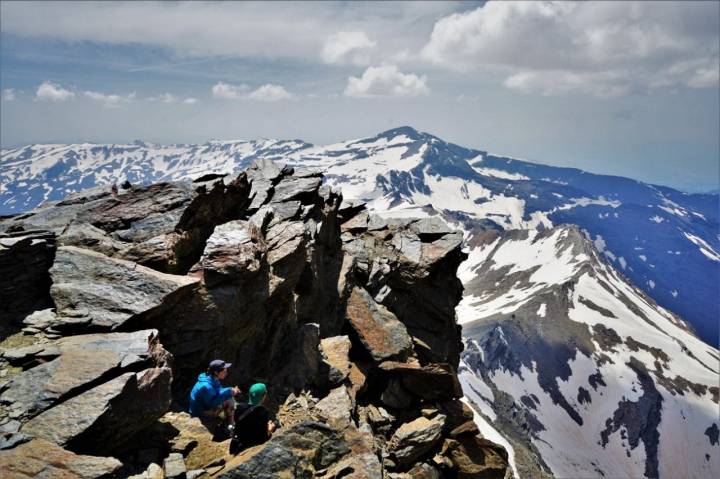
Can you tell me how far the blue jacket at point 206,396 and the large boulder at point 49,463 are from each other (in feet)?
12.7

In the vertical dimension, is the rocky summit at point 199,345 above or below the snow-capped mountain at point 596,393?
above

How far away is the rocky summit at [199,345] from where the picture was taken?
11.7 m

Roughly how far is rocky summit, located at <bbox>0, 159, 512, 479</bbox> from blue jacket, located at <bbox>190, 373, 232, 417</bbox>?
412 mm

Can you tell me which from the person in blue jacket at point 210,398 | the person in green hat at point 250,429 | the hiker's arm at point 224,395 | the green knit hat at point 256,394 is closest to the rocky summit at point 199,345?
the person in blue jacket at point 210,398

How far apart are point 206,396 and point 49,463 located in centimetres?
503

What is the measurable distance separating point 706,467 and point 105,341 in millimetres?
197989

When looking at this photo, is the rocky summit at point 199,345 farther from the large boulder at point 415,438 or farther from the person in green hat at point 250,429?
the person in green hat at point 250,429

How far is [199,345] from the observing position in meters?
16.9

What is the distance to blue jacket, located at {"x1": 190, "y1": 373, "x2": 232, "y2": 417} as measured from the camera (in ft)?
48.3

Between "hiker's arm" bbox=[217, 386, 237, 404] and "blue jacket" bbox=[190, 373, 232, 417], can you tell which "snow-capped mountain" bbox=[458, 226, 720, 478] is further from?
"blue jacket" bbox=[190, 373, 232, 417]

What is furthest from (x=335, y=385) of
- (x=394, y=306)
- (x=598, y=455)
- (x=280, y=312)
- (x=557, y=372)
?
(x=557, y=372)

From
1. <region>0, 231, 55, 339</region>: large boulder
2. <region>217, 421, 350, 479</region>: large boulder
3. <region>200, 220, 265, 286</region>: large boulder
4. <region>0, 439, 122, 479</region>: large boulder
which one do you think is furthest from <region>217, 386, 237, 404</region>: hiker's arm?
<region>0, 231, 55, 339</region>: large boulder

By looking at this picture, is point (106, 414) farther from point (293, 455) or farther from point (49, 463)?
point (293, 455)

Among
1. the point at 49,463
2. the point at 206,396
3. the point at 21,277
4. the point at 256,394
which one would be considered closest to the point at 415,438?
the point at 256,394
